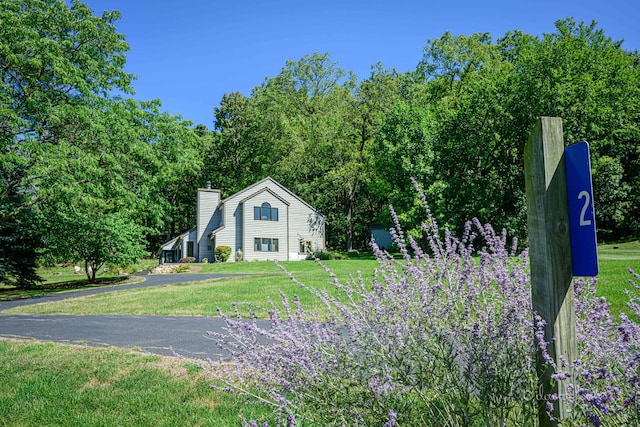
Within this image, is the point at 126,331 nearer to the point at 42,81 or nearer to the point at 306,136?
the point at 42,81

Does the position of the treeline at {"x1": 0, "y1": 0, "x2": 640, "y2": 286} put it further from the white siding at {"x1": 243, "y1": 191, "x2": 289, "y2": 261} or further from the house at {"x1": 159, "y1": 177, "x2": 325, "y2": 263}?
the white siding at {"x1": 243, "y1": 191, "x2": 289, "y2": 261}

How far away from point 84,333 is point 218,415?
20.7 ft

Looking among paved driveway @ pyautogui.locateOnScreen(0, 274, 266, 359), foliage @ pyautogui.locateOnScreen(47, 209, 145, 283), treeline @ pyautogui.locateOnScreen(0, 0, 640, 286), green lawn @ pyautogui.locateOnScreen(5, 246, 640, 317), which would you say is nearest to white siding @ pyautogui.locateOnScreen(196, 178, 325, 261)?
treeline @ pyautogui.locateOnScreen(0, 0, 640, 286)

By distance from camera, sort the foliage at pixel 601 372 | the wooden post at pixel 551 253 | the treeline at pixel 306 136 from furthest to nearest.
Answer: the treeline at pixel 306 136
the wooden post at pixel 551 253
the foliage at pixel 601 372

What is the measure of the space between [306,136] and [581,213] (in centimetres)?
4008

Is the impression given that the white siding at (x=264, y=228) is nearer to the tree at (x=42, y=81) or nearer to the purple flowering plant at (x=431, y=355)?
the tree at (x=42, y=81)

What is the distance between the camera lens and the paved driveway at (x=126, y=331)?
7102 millimetres

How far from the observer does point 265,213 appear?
36219 mm

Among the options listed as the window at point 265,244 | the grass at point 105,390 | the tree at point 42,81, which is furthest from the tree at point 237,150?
the grass at point 105,390

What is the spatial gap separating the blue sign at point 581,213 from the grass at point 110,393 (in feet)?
8.26

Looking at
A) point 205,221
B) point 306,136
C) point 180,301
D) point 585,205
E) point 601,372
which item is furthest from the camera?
point 306,136

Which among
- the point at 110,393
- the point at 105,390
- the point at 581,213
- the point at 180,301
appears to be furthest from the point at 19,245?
the point at 581,213

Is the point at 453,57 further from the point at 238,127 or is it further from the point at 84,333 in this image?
the point at 84,333

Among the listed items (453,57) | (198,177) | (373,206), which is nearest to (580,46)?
(453,57)
